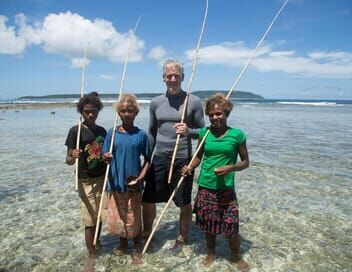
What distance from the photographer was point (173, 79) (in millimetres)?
4117

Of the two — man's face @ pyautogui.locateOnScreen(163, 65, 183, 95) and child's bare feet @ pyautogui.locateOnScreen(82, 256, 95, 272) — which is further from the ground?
man's face @ pyautogui.locateOnScreen(163, 65, 183, 95)

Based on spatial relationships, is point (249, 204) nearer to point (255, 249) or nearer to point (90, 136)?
point (255, 249)

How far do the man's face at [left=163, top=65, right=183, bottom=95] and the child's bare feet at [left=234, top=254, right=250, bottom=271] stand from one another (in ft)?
7.41

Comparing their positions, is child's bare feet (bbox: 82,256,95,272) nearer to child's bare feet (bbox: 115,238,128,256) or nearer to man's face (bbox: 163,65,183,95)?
child's bare feet (bbox: 115,238,128,256)

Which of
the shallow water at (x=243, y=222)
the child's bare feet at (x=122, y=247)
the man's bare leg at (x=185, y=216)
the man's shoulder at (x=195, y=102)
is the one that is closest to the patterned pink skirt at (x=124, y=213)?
the child's bare feet at (x=122, y=247)

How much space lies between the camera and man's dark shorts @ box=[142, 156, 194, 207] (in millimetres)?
4312

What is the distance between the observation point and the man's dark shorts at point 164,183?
170 inches

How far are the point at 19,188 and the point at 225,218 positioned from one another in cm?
566

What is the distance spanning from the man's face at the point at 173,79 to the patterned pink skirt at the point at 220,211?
1.30 meters

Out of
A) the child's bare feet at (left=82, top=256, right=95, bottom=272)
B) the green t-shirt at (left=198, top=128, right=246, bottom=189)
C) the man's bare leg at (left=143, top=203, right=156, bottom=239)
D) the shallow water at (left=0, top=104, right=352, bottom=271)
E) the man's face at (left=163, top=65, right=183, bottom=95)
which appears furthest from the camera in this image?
the man's bare leg at (left=143, top=203, right=156, bottom=239)

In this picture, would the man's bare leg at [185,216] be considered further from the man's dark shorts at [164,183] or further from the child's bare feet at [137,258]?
the child's bare feet at [137,258]

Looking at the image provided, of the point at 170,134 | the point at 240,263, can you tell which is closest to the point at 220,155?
the point at 170,134

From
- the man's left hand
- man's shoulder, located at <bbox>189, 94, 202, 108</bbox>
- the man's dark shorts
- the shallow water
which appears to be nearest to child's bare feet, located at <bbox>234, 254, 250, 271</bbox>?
the shallow water

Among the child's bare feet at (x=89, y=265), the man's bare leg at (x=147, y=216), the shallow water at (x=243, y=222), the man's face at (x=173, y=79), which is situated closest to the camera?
the man's face at (x=173, y=79)
